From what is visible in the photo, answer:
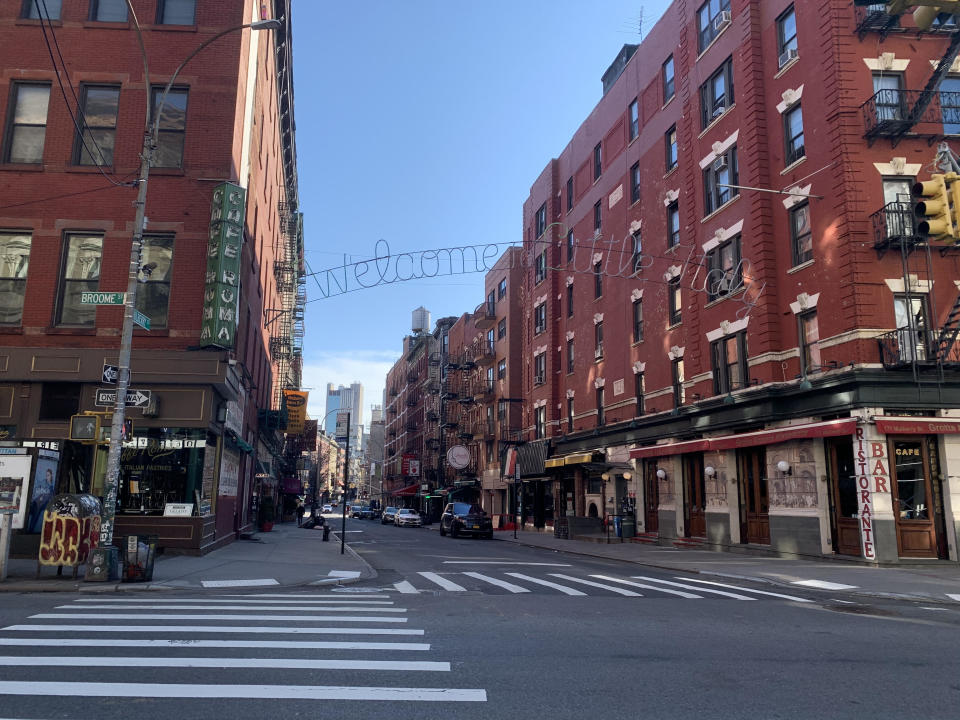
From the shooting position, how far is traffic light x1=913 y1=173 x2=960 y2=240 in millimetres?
9836

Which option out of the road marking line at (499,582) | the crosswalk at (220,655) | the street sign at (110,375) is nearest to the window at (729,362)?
the road marking line at (499,582)

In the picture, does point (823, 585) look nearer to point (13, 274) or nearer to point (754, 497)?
point (754, 497)

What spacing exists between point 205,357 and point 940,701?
59.5 feet

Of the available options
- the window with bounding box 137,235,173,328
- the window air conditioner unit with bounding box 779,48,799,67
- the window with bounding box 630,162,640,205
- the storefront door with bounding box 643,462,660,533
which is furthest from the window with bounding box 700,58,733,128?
the window with bounding box 137,235,173,328

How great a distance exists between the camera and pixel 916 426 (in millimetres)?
19328

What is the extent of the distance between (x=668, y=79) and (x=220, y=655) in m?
32.0

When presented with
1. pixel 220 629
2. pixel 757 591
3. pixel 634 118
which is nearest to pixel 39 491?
pixel 220 629

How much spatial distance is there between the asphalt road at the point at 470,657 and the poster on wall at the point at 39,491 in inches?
310

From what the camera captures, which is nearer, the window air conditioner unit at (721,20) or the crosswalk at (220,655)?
the crosswalk at (220,655)

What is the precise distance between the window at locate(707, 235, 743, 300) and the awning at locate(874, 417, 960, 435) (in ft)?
24.8

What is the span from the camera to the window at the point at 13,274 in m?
20.4

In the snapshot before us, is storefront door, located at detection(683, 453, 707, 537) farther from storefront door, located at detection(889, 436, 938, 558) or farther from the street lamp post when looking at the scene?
the street lamp post

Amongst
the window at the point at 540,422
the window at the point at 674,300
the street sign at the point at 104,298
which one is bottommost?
the street sign at the point at 104,298

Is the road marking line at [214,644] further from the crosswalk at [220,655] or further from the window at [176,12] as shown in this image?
the window at [176,12]
